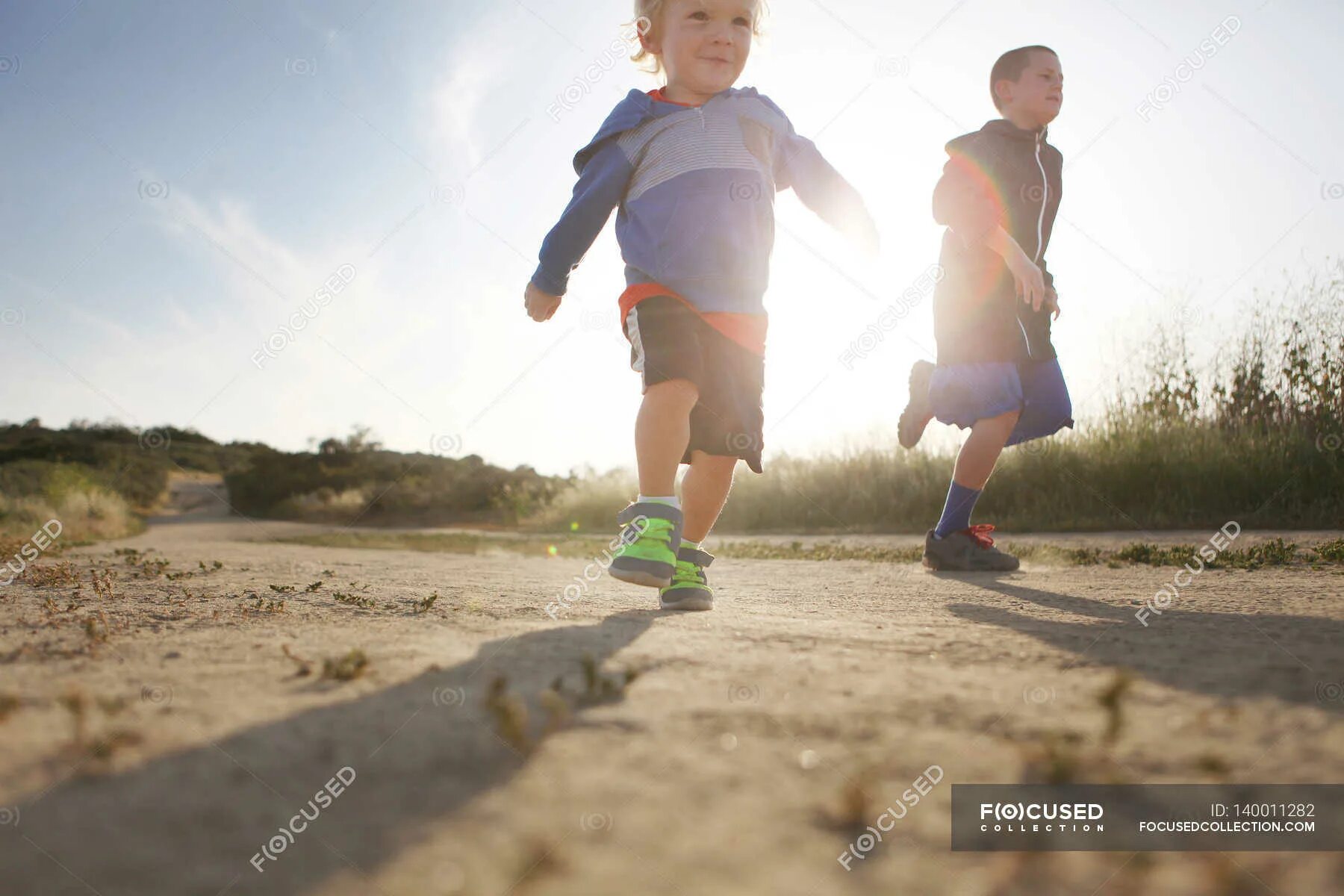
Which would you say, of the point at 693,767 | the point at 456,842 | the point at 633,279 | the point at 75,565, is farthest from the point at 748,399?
the point at 75,565

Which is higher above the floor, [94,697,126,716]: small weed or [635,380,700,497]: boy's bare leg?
[635,380,700,497]: boy's bare leg

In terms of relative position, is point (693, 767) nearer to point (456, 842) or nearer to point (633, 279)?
point (456, 842)

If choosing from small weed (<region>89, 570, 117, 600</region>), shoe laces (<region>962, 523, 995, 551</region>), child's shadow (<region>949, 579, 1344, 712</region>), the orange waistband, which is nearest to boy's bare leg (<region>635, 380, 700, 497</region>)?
the orange waistband

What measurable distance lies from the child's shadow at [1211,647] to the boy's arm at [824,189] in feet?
5.11

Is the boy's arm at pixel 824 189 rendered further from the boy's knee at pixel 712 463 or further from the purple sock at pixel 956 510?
the purple sock at pixel 956 510

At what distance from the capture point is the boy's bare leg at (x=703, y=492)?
314 cm

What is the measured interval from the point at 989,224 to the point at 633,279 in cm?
193

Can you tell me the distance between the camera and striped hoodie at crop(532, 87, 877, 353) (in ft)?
9.77

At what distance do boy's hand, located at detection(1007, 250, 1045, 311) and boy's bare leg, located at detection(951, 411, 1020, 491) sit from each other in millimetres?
584

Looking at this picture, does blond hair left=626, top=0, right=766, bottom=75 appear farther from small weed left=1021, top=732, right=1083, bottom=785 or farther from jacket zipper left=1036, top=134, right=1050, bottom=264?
small weed left=1021, top=732, right=1083, bottom=785

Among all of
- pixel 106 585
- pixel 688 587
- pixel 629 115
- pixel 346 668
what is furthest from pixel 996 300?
pixel 106 585

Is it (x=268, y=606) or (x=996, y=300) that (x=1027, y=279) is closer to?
(x=996, y=300)

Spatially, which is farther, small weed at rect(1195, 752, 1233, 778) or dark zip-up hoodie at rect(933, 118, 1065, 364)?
dark zip-up hoodie at rect(933, 118, 1065, 364)

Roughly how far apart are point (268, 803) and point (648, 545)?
182 cm
